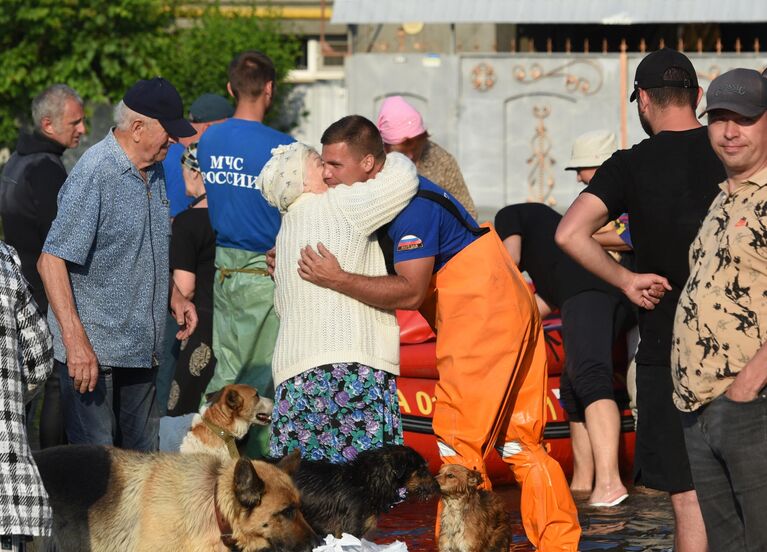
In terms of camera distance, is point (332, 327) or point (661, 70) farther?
point (332, 327)

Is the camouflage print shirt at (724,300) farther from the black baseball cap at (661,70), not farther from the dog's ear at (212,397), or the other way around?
the dog's ear at (212,397)

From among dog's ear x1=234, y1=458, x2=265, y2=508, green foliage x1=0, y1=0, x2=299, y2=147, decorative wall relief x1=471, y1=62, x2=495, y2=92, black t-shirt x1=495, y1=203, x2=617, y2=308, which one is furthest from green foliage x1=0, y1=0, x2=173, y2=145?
dog's ear x1=234, y1=458, x2=265, y2=508

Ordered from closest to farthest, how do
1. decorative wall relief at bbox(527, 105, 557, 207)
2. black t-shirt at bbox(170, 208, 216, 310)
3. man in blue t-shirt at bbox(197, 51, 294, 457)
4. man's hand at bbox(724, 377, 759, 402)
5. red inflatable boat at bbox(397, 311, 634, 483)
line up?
1. man's hand at bbox(724, 377, 759, 402)
2. man in blue t-shirt at bbox(197, 51, 294, 457)
3. black t-shirt at bbox(170, 208, 216, 310)
4. red inflatable boat at bbox(397, 311, 634, 483)
5. decorative wall relief at bbox(527, 105, 557, 207)

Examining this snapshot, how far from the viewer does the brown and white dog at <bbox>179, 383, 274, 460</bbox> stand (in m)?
6.48

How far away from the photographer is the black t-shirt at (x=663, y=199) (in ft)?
15.7

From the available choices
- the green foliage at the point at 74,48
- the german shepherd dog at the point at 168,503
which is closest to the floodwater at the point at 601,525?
the german shepherd dog at the point at 168,503

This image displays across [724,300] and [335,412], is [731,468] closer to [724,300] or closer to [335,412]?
[724,300]

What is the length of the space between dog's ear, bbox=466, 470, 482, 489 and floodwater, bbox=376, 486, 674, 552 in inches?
33.0

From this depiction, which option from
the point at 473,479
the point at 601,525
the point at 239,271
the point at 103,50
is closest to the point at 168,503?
the point at 473,479

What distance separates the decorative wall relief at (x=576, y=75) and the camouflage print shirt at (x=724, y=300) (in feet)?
42.9

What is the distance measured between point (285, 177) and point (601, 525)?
2785 mm

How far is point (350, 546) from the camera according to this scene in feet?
16.7

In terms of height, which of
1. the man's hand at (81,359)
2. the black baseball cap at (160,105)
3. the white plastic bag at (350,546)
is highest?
the black baseball cap at (160,105)

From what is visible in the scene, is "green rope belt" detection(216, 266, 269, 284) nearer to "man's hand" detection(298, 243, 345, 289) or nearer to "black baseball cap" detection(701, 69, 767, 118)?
"man's hand" detection(298, 243, 345, 289)
